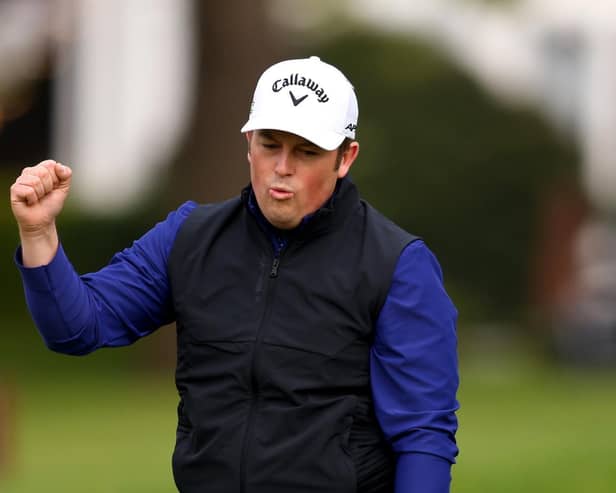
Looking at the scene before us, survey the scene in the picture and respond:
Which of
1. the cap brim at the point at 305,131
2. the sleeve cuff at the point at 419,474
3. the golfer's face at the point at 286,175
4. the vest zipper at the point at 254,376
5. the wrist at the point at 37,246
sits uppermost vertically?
the cap brim at the point at 305,131

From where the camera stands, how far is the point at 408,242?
14.2ft

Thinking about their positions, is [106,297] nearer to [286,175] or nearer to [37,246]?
[37,246]

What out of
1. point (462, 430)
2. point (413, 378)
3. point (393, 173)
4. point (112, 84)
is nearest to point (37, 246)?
point (413, 378)

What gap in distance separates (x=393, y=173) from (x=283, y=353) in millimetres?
19250

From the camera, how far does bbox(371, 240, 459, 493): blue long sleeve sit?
4227mm

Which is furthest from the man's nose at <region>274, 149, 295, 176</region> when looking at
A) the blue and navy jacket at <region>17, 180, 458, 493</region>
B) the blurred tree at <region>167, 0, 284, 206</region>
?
the blurred tree at <region>167, 0, 284, 206</region>

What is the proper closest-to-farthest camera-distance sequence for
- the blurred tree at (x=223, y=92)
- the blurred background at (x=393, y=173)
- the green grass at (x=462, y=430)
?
the green grass at (x=462, y=430)
the blurred background at (x=393, y=173)
the blurred tree at (x=223, y=92)

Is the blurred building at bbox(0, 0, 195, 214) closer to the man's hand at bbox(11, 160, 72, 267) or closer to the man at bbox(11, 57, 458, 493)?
the man at bbox(11, 57, 458, 493)

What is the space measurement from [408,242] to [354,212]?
20 cm

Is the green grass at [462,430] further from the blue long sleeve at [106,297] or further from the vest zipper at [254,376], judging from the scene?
the vest zipper at [254,376]

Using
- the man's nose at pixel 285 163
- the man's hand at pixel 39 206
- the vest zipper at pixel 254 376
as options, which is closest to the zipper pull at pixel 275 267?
the vest zipper at pixel 254 376

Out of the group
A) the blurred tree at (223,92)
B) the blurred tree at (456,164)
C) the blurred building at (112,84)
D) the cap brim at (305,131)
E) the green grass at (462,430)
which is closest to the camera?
the cap brim at (305,131)

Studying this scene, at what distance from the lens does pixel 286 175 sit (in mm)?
4258

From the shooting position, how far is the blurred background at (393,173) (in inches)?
531
